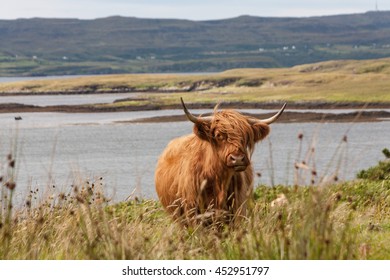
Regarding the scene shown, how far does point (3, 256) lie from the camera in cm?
707

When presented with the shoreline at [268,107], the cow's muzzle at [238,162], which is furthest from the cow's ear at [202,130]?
the shoreline at [268,107]

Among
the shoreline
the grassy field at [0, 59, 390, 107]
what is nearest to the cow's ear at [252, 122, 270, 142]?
the shoreline

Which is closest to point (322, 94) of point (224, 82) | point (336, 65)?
point (224, 82)

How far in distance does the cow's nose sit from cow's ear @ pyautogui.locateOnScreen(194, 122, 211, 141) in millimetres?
543

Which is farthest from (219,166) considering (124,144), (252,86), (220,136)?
(252,86)

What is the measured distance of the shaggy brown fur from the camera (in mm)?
9023

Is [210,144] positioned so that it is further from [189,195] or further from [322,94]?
[322,94]

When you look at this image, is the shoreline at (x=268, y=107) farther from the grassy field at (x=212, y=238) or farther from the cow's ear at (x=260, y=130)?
the grassy field at (x=212, y=238)

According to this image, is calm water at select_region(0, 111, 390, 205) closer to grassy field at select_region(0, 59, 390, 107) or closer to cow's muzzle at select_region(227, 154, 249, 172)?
grassy field at select_region(0, 59, 390, 107)

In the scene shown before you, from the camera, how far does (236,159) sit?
8812 millimetres

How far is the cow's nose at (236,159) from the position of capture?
8.80 metres

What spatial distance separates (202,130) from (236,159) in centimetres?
72
